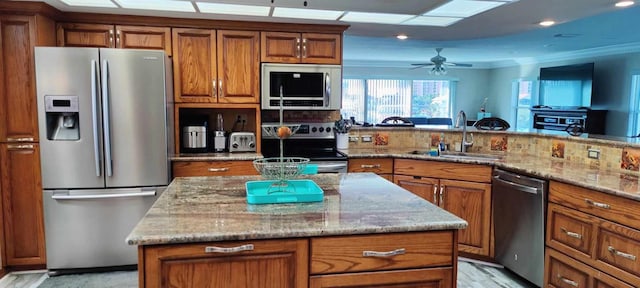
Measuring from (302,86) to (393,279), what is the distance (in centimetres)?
256

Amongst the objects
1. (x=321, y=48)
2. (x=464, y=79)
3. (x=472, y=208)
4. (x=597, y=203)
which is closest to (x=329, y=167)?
(x=321, y=48)

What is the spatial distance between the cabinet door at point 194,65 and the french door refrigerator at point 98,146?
0.43 metres

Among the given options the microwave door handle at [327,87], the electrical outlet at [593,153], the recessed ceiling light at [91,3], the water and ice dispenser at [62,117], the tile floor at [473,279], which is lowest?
the tile floor at [473,279]

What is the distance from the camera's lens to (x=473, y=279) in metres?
3.14

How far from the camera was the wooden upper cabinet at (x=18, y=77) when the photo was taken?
10.0 ft

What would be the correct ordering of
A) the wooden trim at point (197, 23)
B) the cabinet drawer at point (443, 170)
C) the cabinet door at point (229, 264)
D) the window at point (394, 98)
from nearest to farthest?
the cabinet door at point (229, 264) → the cabinet drawer at point (443, 170) → the wooden trim at point (197, 23) → the window at point (394, 98)

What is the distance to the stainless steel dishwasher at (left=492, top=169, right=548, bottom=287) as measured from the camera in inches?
111

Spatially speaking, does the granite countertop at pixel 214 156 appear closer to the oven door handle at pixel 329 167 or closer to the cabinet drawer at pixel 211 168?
the cabinet drawer at pixel 211 168

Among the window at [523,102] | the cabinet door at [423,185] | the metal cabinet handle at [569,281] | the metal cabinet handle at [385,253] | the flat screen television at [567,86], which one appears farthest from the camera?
the window at [523,102]

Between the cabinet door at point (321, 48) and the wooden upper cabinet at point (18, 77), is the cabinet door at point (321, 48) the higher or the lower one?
the higher one

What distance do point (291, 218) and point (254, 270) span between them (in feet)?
0.77

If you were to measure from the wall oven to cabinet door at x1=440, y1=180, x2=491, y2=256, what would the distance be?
92cm

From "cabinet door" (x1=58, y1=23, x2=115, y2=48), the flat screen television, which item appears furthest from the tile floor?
the flat screen television

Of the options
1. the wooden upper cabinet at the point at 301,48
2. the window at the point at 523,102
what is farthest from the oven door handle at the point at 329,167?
the window at the point at 523,102
